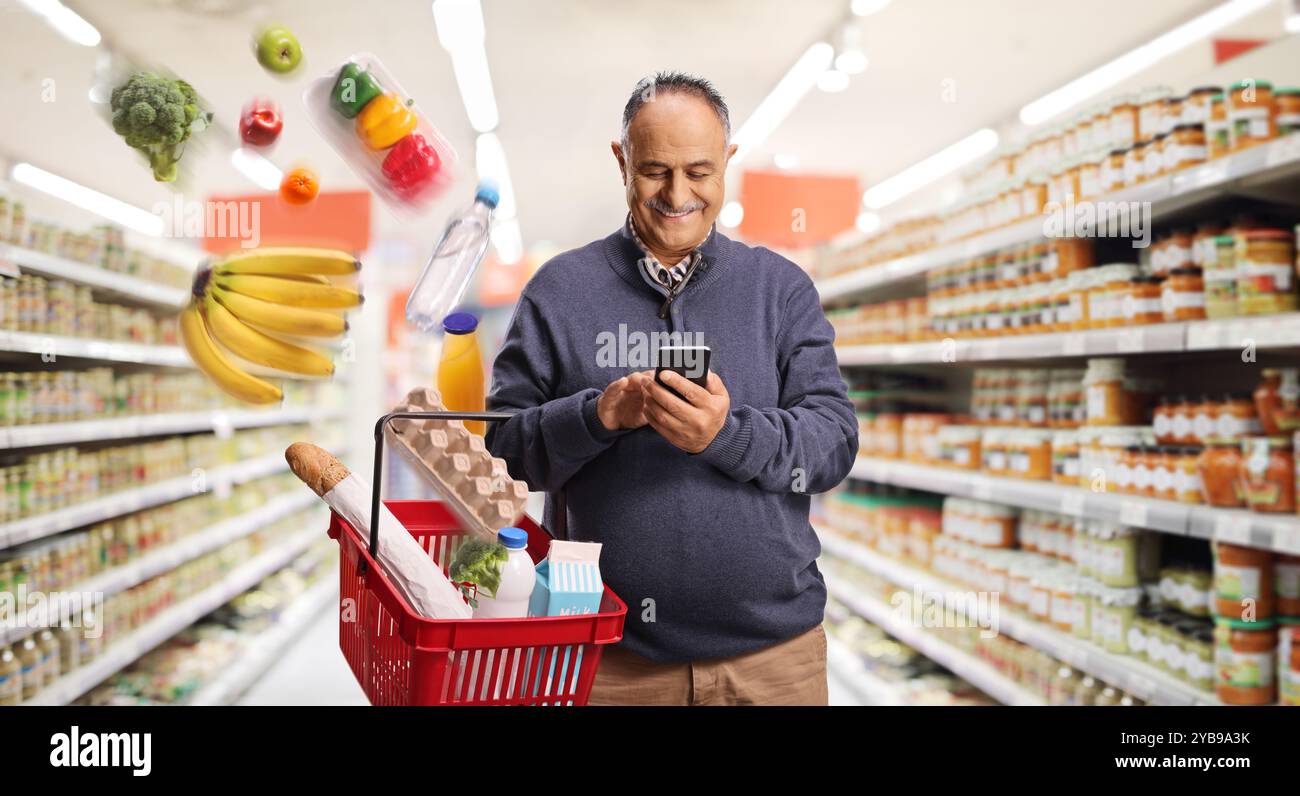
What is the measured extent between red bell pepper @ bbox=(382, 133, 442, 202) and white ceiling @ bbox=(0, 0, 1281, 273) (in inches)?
2.9

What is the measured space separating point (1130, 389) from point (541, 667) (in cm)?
233

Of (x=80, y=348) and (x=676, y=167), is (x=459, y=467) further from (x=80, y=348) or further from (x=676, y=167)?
(x=80, y=348)

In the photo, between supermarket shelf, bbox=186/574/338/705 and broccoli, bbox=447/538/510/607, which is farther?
supermarket shelf, bbox=186/574/338/705

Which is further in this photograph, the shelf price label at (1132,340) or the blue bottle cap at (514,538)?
the shelf price label at (1132,340)

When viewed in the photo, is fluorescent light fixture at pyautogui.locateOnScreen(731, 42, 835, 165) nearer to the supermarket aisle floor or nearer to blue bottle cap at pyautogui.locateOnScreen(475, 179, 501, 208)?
the supermarket aisle floor

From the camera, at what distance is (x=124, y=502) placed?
3246mm

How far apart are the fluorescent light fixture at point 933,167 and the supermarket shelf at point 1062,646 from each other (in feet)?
12.8

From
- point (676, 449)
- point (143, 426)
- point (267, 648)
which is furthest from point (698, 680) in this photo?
point (267, 648)

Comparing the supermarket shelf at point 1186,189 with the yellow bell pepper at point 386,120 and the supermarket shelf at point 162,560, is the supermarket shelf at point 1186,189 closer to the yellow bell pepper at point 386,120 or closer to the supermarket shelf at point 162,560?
the yellow bell pepper at point 386,120

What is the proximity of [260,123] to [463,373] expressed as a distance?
0.37 m

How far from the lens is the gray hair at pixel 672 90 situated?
1.13 meters

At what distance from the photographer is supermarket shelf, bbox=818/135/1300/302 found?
1956mm

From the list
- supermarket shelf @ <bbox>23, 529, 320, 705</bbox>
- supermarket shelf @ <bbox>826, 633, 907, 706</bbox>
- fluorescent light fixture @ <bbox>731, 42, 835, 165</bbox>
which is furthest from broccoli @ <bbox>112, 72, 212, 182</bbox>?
fluorescent light fixture @ <bbox>731, 42, 835, 165</bbox>

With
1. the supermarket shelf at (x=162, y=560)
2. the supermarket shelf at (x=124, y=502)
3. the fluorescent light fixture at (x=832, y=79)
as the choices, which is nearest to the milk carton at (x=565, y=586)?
the supermarket shelf at (x=124, y=502)
